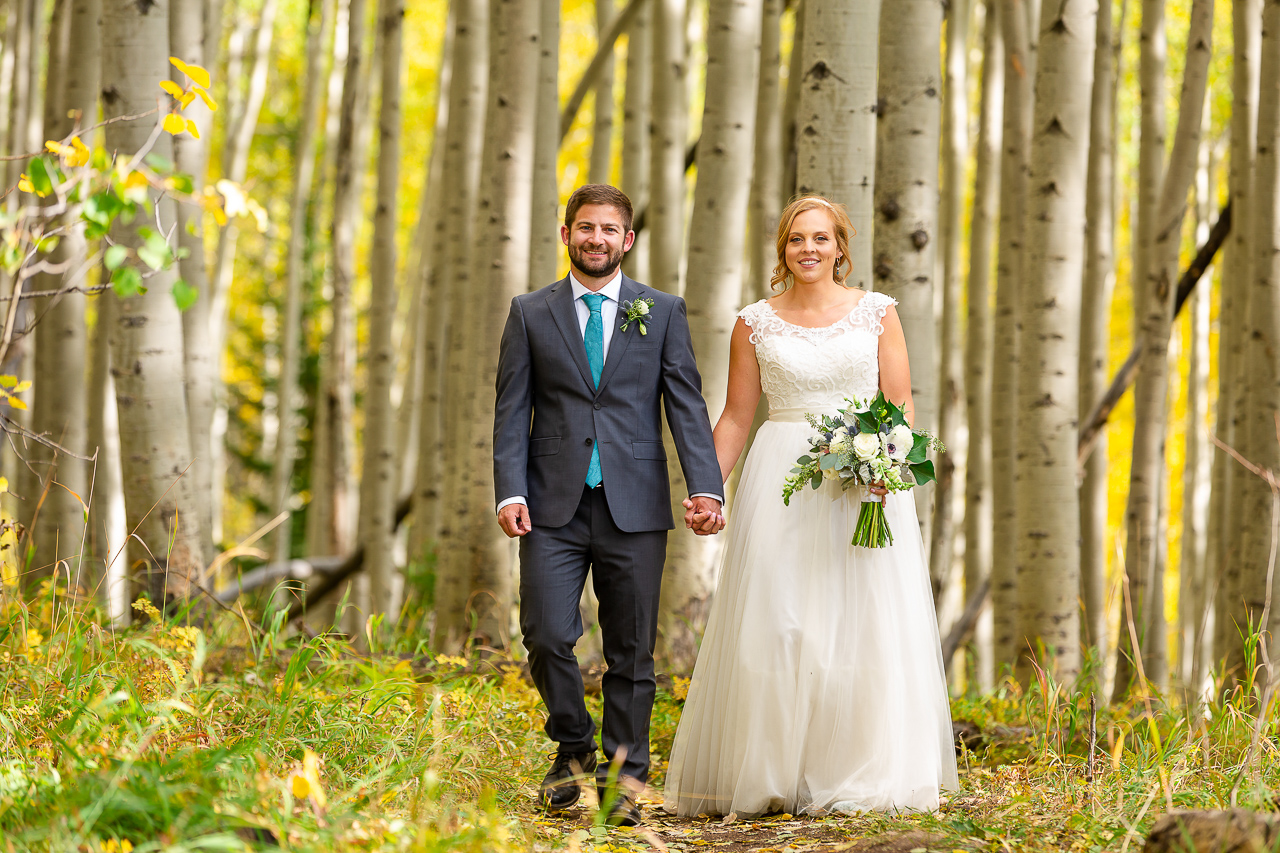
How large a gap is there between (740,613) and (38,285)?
5296 mm

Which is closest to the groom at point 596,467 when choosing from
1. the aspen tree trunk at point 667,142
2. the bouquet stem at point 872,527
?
the bouquet stem at point 872,527

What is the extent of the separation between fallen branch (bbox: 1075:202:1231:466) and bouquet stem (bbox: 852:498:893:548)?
130 inches

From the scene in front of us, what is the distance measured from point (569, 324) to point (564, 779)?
1467 millimetres

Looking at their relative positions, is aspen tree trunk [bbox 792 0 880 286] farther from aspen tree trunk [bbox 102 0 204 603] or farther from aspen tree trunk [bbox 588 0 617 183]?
aspen tree trunk [bbox 588 0 617 183]

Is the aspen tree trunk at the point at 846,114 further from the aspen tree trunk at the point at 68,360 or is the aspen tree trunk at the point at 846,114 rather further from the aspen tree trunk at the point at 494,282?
the aspen tree trunk at the point at 68,360

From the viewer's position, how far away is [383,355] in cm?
796

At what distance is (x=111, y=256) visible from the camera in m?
2.21

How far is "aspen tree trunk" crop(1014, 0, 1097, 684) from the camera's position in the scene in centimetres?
509

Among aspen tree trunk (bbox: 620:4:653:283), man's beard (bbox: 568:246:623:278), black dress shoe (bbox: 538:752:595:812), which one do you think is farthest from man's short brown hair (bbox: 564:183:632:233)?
aspen tree trunk (bbox: 620:4:653:283)

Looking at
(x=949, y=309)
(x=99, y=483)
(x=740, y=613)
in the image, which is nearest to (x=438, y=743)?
(x=740, y=613)

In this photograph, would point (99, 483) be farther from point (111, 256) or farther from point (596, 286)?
point (111, 256)

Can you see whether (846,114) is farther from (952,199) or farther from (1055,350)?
(952,199)

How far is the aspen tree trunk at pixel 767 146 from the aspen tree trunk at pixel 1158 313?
226 centimetres

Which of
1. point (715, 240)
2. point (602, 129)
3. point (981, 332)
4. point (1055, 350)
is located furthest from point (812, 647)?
point (602, 129)
